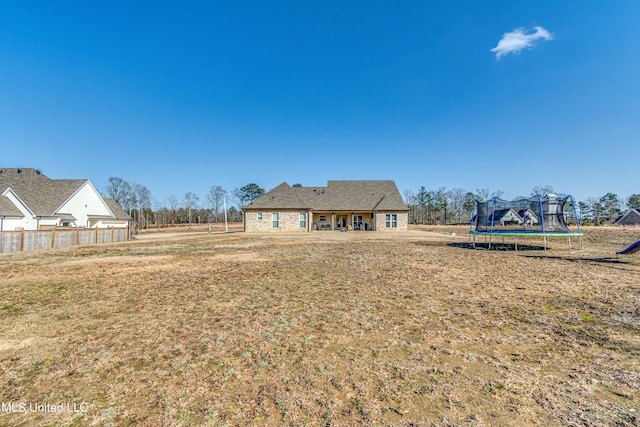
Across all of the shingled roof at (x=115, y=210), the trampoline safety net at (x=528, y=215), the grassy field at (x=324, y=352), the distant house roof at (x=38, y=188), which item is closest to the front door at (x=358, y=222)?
the trampoline safety net at (x=528, y=215)

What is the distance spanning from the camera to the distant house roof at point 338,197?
28641 millimetres

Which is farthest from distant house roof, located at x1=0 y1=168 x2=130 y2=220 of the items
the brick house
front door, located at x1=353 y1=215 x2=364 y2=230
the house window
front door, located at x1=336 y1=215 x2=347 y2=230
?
the house window

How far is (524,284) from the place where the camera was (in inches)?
244

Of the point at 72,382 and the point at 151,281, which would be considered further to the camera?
the point at 151,281

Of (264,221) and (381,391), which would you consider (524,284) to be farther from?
(264,221)

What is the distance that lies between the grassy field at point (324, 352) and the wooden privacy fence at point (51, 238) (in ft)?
34.4

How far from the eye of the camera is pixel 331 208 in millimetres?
30203

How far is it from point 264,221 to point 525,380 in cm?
2696

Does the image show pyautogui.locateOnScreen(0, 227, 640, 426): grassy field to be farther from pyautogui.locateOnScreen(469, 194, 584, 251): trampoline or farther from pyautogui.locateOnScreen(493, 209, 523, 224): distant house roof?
pyautogui.locateOnScreen(493, 209, 523, 224): distant house roof

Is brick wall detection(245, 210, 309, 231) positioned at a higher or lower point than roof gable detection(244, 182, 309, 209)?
lower

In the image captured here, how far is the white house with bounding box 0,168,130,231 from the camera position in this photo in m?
19.0

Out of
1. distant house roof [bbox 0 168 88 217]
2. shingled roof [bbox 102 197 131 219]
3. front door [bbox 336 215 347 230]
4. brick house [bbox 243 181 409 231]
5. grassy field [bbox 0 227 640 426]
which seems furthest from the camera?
front door [bbox 336 215 347 230]

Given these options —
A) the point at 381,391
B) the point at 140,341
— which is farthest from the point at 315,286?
the point at 381,391

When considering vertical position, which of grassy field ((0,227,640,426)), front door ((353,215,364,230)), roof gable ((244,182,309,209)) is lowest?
grassy field ((0,227,640,426))
